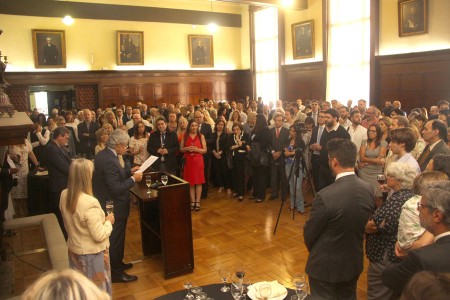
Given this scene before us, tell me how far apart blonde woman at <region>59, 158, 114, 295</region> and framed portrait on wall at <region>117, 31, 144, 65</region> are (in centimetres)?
1252

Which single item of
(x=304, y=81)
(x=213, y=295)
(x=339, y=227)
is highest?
(x=304, y=81)

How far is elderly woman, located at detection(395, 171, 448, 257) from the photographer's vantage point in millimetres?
2516

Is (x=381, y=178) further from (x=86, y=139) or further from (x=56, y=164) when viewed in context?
(x=86, y=139)

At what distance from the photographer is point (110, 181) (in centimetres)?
390

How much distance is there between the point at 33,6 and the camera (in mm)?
13039

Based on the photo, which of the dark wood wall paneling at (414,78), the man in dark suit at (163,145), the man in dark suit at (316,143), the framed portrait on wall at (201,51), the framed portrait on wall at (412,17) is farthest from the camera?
the framed portrait on wall at (201,51)

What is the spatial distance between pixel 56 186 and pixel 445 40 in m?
9.82

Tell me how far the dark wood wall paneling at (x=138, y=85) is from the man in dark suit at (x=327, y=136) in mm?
10711

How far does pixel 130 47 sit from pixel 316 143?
427 inches

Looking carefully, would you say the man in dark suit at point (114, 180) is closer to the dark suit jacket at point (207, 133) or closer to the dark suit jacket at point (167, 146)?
the dark suit jacket at point (167, 146)

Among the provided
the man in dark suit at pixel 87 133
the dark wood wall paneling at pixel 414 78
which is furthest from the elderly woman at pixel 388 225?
the dark wood wall paneling at pixel 414 78

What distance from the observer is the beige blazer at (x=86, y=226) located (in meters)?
3.10

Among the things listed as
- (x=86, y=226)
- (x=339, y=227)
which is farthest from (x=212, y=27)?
(x=339, y=227)

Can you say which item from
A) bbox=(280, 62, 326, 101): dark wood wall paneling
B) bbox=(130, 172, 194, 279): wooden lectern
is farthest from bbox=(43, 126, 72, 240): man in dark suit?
bbox=(280, 62, 326, 101): dark wood wall paneling
